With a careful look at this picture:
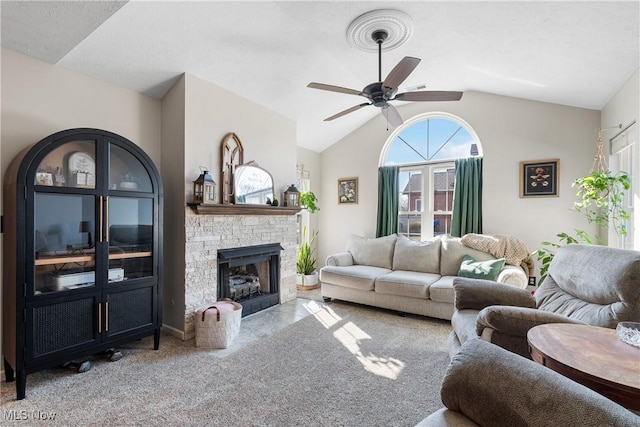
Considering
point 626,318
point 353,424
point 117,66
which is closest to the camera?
point 626,318

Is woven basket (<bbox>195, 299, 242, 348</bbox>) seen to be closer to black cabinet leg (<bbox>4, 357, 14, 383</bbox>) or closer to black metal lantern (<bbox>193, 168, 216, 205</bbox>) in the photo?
black metal lantern (<bbox>193, 168, 216, 205</bbox>)

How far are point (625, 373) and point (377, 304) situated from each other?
289cm

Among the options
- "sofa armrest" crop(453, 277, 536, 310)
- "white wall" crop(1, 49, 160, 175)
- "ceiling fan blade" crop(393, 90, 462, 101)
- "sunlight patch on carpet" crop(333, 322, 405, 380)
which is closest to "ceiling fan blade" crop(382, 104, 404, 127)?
"ceiling fan blade" crop(393, 90, 462, 101)

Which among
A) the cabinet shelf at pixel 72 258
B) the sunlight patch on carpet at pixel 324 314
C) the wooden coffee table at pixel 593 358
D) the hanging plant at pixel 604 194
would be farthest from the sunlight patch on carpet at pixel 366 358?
the cabinet shelf at pixel 72 258

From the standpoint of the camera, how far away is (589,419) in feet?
2.66

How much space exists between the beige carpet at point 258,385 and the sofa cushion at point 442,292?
1.70 ft

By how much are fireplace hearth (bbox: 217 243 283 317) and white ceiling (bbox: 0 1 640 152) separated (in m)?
1.87

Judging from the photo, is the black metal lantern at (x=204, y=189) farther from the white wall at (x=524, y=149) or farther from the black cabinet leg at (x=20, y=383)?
the white wall at (x=524, y=149)

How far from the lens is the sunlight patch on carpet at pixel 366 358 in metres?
2.43

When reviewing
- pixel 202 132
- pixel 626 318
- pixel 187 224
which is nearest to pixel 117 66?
pixel 202 132

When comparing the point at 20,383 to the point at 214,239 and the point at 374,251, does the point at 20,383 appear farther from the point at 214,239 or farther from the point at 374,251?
the point at 374,251

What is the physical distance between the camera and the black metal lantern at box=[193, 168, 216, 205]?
2975 millimetres

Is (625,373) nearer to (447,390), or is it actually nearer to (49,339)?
(447,390)

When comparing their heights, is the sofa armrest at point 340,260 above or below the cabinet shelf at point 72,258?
below
